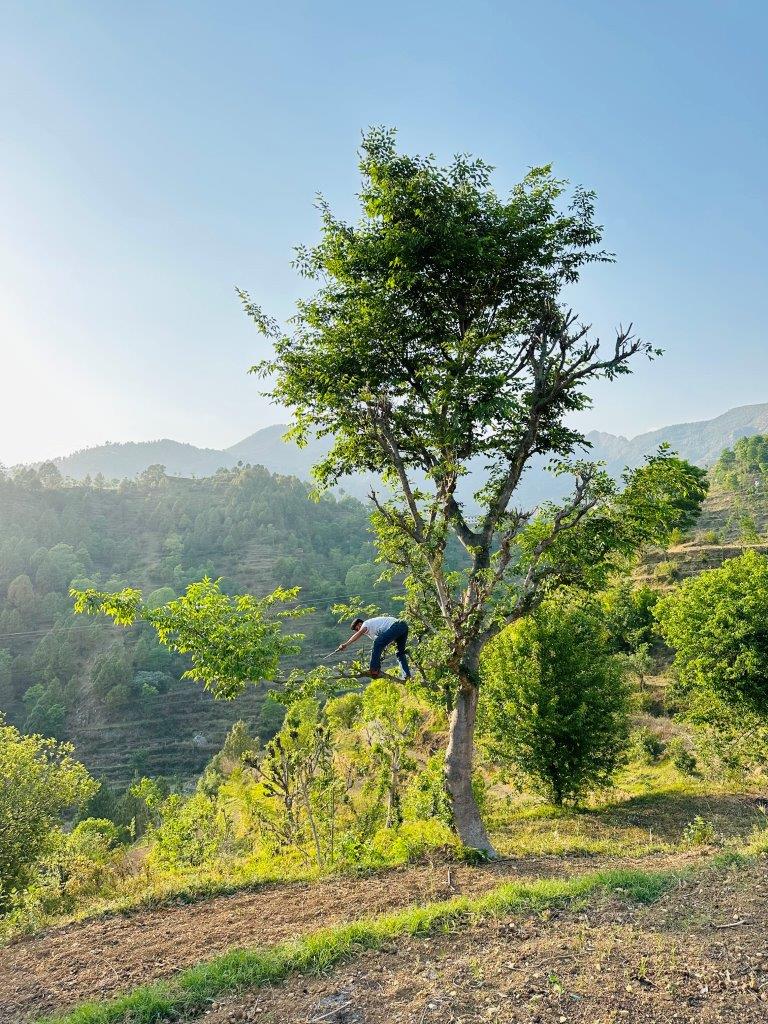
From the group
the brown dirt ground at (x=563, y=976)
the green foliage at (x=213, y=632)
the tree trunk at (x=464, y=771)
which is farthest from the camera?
the tree trunk at (x=464, y=771)

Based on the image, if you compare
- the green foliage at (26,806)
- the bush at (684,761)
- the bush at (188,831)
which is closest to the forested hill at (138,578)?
the bush at (188,831)

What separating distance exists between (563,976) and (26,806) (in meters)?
21.5

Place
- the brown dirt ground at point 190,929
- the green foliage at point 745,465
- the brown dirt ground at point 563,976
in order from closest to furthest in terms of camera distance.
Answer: the brown dirt ground at point 563,976 < the brown dirt ground at point 190,929 < the green foliage at point 745,465

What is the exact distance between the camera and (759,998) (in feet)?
13.0

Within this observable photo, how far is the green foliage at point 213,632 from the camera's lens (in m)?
7.97

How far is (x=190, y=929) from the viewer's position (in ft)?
21.5

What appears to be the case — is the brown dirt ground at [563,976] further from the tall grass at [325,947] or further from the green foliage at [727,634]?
the green foliage at [727,634]

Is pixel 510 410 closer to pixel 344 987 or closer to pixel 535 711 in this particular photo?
pixel 344 987

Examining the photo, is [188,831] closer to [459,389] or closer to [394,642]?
[394,642]

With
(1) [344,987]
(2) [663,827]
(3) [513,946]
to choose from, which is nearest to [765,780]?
(2) [663,827]

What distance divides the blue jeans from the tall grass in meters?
3.42

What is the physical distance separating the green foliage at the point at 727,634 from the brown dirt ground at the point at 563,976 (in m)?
17.6

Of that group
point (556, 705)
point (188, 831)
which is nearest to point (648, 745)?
point (556, 705)

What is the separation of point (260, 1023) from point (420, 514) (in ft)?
24.1
